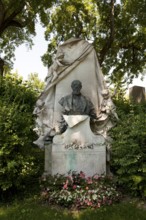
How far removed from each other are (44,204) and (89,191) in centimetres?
98

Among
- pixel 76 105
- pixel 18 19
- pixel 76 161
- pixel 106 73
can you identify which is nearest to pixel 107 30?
pixel 106 73

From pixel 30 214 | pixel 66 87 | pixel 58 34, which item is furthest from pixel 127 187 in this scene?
pixel 58 34

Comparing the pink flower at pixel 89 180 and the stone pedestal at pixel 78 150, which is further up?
the stone pedestal at pixel 78 150

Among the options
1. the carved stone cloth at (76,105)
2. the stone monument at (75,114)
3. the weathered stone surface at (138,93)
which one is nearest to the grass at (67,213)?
the stone monument at (75,114)

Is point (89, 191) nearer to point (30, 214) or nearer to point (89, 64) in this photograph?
point (30, 214)

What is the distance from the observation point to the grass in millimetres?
5287

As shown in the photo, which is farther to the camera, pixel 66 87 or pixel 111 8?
pixel 111 8

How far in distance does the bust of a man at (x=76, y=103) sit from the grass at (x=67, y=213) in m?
2.62

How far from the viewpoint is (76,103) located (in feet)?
25.4

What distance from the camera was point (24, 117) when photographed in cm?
662

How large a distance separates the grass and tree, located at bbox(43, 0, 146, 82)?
13.7 meters

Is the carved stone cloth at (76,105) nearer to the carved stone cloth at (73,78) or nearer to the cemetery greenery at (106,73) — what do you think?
the carved stone cloth at (73,78)

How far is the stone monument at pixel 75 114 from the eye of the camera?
720cm

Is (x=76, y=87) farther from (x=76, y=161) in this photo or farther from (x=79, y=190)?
(x=79, y=190)
